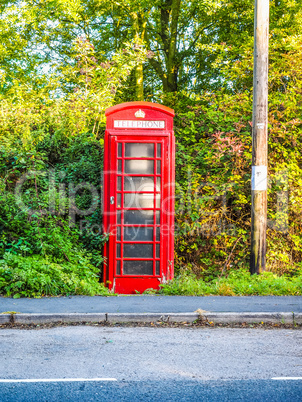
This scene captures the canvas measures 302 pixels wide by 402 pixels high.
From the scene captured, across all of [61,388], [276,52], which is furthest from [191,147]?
[61,388]

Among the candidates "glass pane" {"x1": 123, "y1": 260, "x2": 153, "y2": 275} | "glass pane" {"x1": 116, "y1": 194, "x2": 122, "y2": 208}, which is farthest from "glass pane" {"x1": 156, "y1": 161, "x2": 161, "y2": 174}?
"glass pane" {"x1": 123, "y1": 260, "x2": 153, "y2": 275}

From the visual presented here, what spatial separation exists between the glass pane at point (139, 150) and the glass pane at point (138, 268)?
1872 mm

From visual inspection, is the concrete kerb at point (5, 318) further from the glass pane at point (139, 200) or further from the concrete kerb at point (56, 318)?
the glass pane at point (139, 200)

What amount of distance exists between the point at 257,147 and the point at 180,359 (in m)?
4.35

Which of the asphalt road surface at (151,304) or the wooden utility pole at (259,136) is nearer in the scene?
the asphalt road surface at (151,304)

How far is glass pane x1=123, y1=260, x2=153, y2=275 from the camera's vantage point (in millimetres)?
7770

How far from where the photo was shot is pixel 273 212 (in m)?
9.24

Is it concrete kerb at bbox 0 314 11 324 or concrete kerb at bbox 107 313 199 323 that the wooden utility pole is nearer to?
concrete kerb at bbox 107 313 199 323

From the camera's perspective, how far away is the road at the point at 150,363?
3584 mm

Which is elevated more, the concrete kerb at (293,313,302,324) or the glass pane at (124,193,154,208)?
the glass pane at (124,193,154,208)

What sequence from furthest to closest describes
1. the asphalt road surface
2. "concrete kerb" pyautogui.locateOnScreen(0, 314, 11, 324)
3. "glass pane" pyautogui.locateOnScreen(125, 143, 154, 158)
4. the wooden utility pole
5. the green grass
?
"glass pane" pyautogui.locateOnScreen(125, 143, 154, 158) < the wooden utility pole < the green grass < the asphalt road surface < "concrete kerb" pyautogui.locateOnScreen(0, 314, 11, 324)

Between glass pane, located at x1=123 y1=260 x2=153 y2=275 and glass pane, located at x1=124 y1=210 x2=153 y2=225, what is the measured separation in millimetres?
711

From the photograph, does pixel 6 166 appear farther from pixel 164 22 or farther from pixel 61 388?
pixel 164 22

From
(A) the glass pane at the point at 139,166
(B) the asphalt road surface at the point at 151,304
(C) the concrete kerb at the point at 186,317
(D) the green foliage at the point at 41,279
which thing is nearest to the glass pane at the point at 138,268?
(D) the green foliage at the point at 41,279
